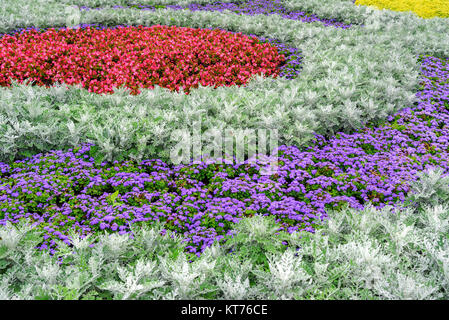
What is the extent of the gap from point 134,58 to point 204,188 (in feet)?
17.4

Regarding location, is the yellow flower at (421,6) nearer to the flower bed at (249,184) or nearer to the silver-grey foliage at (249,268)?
the flower bed at (249,184)

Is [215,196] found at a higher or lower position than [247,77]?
lower

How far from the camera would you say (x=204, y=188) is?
496 cm

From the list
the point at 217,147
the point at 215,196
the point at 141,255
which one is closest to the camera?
the point at 141,255

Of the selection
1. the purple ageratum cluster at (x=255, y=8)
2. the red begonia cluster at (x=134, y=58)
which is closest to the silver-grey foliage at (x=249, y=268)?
the red begonia cluster at (x=134, y=58)

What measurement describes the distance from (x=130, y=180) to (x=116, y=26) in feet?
28.3

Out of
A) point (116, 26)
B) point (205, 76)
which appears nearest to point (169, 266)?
point (205, 76)

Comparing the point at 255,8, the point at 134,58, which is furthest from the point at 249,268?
the point at 255,8

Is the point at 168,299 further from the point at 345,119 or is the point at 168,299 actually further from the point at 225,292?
the point at 345,119

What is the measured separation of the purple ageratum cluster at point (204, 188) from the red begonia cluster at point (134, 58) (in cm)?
294

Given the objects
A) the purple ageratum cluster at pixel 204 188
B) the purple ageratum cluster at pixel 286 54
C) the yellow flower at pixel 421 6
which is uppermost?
the yellow flower at pixel 421 6

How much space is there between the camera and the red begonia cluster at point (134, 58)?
8.41 metres

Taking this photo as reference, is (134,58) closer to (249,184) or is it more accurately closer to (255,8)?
(249,184)
